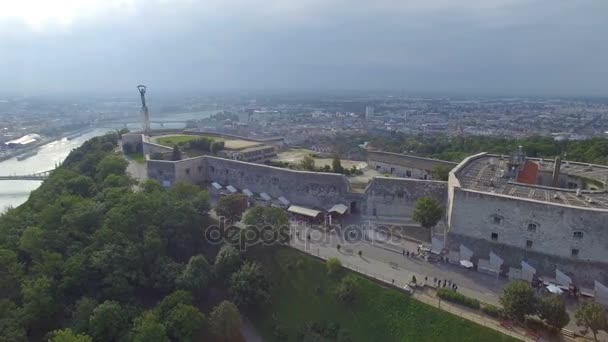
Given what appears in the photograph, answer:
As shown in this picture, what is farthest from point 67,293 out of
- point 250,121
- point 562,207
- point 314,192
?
point 250,121

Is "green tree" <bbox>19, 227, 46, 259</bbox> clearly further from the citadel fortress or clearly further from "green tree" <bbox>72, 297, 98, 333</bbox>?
the citadel fortress

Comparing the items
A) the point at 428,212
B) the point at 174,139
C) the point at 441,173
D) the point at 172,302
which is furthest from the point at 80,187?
the point at 441,173

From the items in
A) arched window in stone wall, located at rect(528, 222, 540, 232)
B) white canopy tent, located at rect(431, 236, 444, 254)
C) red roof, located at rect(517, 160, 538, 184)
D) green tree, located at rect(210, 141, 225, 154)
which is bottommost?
white canopy tent, located at rect(431, 236, 444, 254)

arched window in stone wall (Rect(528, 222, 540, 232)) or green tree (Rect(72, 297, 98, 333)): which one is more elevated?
arched window in stone wall (Rect(528, 222, 540, 232))

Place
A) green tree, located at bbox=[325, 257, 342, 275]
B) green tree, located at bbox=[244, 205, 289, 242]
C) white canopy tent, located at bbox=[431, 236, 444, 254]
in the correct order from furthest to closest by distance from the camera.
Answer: green tree, located at bbox=[244, 205, 289, 242] → white canopy tent, located at bbox=[431, 236, 444, 254] → green tree, located at bbox=[325, 257, 342, 275]

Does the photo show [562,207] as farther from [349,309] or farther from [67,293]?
[67,293]

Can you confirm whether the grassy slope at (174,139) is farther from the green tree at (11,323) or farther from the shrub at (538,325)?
the shrub at (538,325)

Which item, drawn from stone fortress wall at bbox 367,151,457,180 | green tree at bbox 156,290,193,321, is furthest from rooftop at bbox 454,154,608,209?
green tree at bbox 156,290,193,321

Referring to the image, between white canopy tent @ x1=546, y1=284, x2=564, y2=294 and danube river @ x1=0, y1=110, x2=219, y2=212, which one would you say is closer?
white canopy tent @ x1=546, y1=284, x2=564, y2=294
